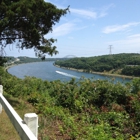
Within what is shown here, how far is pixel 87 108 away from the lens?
654cm

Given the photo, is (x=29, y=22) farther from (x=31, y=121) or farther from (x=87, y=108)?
(x=31, y=121)

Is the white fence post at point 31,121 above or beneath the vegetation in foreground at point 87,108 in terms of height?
A: above

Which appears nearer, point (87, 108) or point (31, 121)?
point (31, 121)

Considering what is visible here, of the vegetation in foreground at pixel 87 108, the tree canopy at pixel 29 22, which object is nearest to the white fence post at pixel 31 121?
the vegetation in foreground at pixel 87 108

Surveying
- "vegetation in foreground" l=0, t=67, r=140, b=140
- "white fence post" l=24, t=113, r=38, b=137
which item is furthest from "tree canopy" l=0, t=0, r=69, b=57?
"white fence post" l=24, t=113, r=38, b=137

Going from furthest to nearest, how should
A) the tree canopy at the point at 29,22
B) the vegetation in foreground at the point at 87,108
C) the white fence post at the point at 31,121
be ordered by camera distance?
the tree canopy at the point at 29,22
the vegetation in foreground at the point at 87,108
the white fence post at the point at 31,121

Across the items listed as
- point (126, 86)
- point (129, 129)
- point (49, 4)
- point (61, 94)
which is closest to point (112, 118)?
point (129, 129)

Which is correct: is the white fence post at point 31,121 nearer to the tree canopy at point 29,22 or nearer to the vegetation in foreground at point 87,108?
the vegetation in foreground at point 87,108

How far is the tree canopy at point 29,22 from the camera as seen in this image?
238 inches

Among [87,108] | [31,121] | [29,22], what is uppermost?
[29,22]

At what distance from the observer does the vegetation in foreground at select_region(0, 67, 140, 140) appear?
4746 millimetres

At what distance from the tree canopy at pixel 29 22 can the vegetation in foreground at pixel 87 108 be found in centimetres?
189

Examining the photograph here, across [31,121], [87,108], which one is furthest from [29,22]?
[31,121]

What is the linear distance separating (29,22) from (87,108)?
3.68 m
